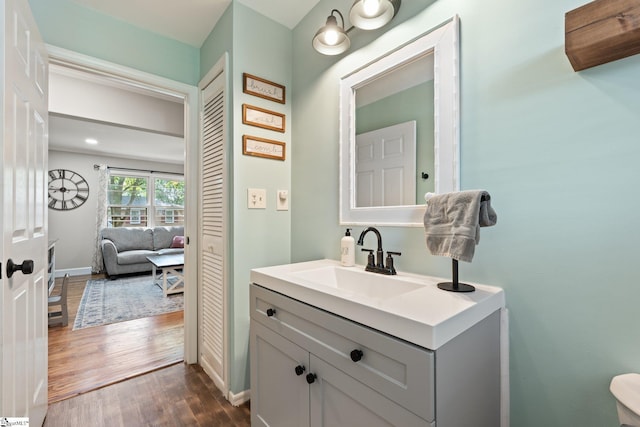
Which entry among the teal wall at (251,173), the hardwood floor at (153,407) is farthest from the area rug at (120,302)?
the teal wall at (251,173)

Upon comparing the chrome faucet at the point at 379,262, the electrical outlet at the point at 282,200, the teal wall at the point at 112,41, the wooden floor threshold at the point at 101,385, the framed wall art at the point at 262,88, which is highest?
the teal wall at the point at 112,41

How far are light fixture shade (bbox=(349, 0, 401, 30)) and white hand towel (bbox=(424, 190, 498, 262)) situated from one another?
89cm

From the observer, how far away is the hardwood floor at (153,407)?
157cm

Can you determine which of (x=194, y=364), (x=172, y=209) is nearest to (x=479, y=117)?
(x=194, y=364)

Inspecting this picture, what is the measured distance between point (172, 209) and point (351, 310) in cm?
657

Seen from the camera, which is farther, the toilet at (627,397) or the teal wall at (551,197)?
the teal wall at (551,197)

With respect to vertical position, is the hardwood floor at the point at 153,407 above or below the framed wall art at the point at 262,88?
below

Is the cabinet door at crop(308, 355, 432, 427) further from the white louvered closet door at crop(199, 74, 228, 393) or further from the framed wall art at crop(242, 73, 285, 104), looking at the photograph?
the framed wall art at crop(242, 73, 285, 104)

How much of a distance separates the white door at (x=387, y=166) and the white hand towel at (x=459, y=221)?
0.28 m

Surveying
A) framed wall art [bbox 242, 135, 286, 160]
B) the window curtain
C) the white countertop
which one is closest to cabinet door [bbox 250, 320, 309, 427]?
the white countertop

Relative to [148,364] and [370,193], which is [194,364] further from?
[370,193]

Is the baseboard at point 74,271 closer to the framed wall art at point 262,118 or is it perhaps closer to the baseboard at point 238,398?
the baseboard at point 238,398

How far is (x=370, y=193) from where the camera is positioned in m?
1.45

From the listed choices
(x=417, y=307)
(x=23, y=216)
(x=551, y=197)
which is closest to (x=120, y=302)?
(x=23, y=216)
